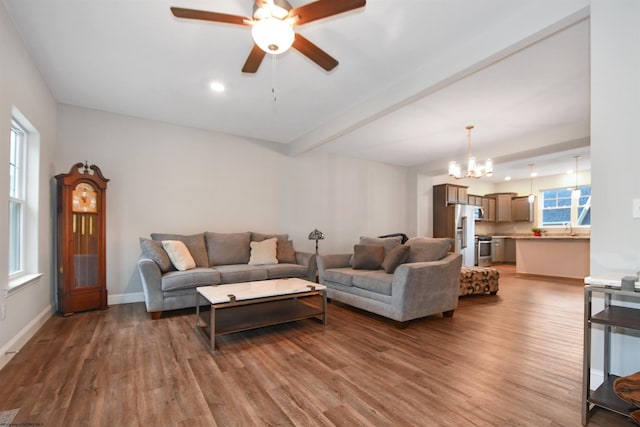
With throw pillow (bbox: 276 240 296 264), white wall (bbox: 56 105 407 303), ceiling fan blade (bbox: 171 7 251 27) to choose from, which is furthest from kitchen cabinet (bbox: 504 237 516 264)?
ceiling fan blade (bbox: 171 7 251 27)

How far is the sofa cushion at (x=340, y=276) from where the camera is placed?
12.9 ft

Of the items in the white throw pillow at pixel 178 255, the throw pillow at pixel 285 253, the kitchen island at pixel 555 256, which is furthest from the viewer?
the kitchen island at pixel 555 256

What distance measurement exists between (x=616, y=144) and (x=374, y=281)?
2378 mm

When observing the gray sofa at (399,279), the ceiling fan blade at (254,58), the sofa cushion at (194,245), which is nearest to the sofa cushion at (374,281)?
the gray sofa at (399,279)

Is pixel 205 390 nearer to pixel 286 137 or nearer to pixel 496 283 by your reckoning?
pixel 286 137

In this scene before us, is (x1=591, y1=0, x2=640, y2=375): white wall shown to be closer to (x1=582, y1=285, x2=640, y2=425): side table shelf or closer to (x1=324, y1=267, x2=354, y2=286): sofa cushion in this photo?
(x1=582, y1=285, x2=640, y2=425): side table shelf

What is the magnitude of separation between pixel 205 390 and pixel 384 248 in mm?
2945

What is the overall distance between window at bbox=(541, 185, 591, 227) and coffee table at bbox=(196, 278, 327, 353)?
818 centimetres

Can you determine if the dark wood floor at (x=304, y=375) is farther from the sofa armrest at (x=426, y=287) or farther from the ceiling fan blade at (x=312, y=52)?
the ceiling fan blade at (x=312, y=52)

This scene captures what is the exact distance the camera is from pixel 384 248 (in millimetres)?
4344

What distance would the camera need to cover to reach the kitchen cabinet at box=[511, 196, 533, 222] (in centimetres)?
905

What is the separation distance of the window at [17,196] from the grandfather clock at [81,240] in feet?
1.55

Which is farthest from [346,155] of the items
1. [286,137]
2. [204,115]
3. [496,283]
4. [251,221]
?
[496,283]

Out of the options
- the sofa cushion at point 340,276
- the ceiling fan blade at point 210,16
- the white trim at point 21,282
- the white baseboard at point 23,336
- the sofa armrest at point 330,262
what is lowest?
the white baseboard at point 23,336
